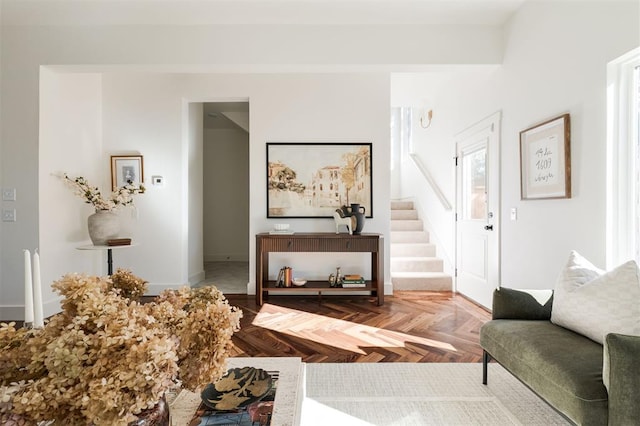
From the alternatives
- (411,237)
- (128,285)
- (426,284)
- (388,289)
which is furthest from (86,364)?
(411,237)

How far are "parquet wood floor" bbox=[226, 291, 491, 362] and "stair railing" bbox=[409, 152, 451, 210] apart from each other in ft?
3.98

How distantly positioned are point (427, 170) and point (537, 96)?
9.24 feet

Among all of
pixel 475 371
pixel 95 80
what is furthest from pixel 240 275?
pixel 475 371

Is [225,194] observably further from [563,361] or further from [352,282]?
[563,361]

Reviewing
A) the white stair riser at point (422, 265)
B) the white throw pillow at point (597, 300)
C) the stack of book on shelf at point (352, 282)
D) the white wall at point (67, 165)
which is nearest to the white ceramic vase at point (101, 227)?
the white wall at point (67, 165)

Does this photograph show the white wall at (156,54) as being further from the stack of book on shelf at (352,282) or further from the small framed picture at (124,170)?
the stack of book on shelf at (352,282)

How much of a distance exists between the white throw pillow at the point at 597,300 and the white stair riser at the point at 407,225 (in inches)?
139

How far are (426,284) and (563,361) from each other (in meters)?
2.90

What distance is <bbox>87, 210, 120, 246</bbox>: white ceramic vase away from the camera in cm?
339

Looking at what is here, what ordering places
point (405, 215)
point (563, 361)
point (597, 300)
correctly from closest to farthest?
1. point (563, 361)
2. point (597, 300)
3. point (405, 215)

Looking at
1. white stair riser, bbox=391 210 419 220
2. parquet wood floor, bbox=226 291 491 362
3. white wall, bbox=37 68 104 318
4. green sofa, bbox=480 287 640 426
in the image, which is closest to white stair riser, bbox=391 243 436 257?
parquet wood floor, bbox=226 291 491 362

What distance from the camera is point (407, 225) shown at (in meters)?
5.36

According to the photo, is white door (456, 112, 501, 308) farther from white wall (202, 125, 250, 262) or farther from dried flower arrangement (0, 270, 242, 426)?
white wall (202, 125, 250, 262)

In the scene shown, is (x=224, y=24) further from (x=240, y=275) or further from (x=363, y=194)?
(x=240, y=275)
